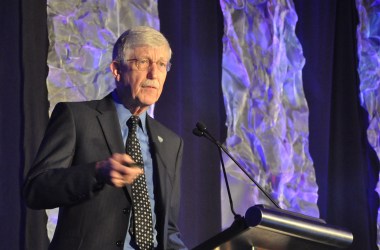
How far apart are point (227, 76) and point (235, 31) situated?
0.28 metres

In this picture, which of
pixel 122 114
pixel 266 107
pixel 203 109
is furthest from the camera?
pixel 266 107

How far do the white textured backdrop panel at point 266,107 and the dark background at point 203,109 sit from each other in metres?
0.09

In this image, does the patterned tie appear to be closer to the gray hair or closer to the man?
the man

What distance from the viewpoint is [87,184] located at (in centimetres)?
188

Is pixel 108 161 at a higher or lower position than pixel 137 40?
lower

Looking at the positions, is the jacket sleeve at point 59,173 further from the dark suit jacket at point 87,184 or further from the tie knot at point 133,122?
the tie knot at point 133,122

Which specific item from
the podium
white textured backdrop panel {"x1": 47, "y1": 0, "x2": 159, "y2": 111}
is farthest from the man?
white textured backdrop panel {"x1": 47, "y1": 0, "x2": 159, "y2": 111}

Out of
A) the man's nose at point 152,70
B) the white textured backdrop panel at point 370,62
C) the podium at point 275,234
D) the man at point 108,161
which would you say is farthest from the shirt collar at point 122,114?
the white textured backdrop panel at point 370,62

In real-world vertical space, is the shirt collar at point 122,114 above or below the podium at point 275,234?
above

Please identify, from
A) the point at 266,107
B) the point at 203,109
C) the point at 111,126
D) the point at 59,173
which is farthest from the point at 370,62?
the point at 59,173

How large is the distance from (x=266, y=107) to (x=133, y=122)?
1602 mm

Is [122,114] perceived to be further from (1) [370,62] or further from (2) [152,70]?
(1) [370,62]

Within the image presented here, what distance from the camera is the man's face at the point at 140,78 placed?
238 cm

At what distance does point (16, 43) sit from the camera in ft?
10.4
